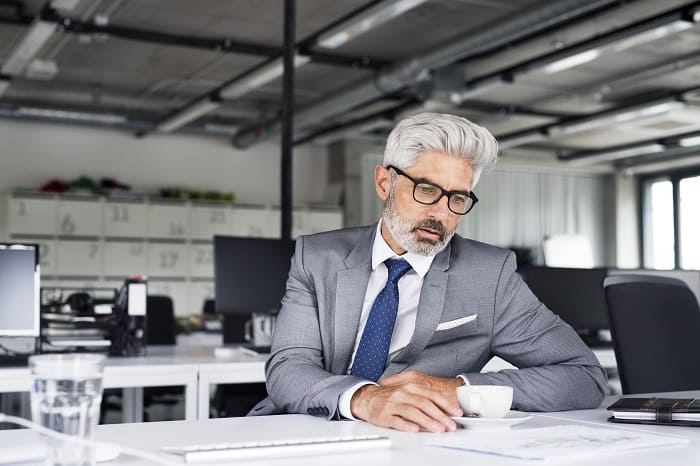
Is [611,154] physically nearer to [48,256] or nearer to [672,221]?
[672,221]

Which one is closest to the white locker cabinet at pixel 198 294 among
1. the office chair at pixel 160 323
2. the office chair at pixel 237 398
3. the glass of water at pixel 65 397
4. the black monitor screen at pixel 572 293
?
the office chair at pixel 160 323

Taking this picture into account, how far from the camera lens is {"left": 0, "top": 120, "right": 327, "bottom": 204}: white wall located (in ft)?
36.4

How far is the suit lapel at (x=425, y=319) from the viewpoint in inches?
80.0

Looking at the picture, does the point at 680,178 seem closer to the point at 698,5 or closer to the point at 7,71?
the point at 698,5

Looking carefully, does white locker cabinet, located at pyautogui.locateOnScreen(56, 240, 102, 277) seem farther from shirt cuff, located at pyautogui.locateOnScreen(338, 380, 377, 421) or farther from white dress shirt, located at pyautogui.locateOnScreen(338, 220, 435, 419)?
shirt cuff, located at pyautogui.locateOnScreen(338, 380, 377, 421)

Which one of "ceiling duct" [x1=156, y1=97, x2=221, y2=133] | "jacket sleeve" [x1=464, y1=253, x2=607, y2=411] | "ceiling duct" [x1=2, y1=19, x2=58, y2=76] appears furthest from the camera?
"ceiling duct" [x1=156, y1=97, x2=221, y2=133]

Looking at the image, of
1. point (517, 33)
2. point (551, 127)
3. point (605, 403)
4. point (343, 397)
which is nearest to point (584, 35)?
point (517, 33)

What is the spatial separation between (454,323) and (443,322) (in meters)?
0.03

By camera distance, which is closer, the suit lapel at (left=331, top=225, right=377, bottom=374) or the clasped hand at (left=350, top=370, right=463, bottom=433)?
the clasped hand at (left=350, top=370, right=463, bottom=433)

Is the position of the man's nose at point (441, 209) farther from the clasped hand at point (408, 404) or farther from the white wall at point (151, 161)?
the white wall at point (151, 161)

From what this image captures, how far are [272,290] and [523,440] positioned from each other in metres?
2.73

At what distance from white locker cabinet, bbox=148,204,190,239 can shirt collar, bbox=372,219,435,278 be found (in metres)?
9.30

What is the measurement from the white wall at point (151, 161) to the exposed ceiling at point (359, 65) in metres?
0.33

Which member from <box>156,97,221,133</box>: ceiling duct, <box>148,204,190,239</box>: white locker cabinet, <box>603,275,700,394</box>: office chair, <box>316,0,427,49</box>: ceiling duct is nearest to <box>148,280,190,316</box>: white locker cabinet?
<box>148,204,190,239</box>: white locker cabinet
